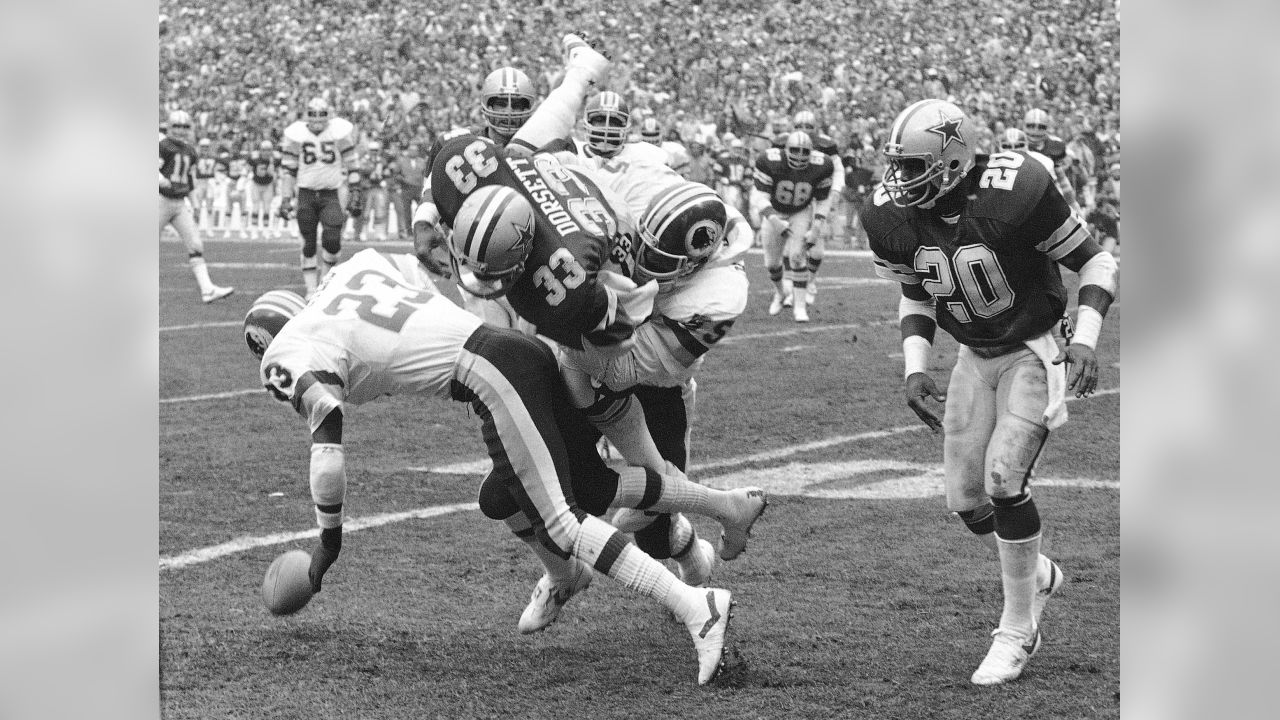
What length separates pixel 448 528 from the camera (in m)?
5.95

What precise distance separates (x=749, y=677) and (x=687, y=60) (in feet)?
67.9

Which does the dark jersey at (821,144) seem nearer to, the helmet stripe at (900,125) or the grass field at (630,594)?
the grass field at (630,594)

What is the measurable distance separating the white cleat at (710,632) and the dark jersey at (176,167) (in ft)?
30.9

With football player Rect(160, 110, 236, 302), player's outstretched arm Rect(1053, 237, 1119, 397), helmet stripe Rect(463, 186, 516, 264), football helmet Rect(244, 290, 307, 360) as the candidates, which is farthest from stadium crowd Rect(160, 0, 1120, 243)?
helmet stripe Rect(463, 186, 516, 264)

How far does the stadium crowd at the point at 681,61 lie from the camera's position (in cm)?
2092

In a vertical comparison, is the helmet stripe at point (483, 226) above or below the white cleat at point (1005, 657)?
above

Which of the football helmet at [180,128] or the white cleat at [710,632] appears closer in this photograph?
the white cleat at [710,632]

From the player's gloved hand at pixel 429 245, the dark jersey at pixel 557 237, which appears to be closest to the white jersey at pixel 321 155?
the player's gloved hand at pixel 429 245

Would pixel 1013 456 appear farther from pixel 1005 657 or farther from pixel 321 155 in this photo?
pixel 321 155

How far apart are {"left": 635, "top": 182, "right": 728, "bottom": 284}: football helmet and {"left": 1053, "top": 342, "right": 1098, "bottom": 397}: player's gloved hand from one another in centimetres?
112

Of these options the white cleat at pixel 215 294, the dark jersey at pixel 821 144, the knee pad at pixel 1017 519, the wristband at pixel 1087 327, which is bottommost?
the white cleat at pixel 215 294

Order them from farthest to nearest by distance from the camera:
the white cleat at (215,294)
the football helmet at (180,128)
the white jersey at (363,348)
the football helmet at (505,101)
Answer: the football helmet at (180,128), the white cleat at (215,294), the football helmet at (505,101), the white jersey at (363,348)
